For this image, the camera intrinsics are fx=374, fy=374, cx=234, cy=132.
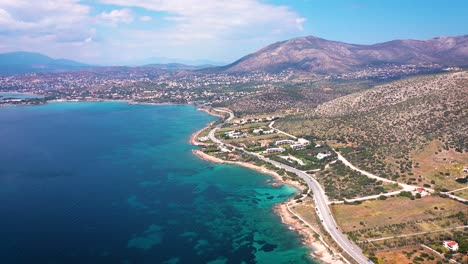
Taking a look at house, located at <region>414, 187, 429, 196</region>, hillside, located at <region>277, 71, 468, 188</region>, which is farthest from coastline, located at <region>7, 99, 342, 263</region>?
house, located at <region>414, 187, 429, 196</region>

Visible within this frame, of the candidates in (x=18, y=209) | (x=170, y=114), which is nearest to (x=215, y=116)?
(x=170, y=114)

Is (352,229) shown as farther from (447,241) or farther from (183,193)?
(183,193)

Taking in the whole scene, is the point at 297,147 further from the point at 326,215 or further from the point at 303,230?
the point at 303,230

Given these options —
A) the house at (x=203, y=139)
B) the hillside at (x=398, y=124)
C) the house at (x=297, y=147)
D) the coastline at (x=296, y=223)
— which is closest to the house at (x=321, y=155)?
the hillside at (x=398, y=124)

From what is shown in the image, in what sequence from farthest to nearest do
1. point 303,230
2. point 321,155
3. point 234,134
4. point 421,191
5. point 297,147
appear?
point 234,134, point 297,147, point 321,155, point 421,191, point 303,230

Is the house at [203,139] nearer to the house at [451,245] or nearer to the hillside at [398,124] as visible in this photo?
the hillside at [398,124]

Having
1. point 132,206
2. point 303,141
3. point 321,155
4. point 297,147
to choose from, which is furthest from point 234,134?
point 132,206
